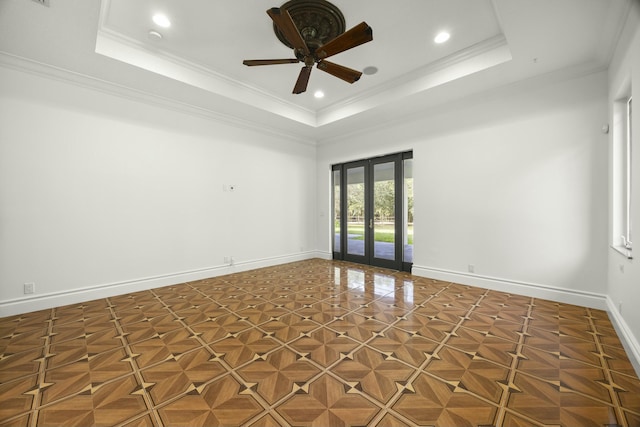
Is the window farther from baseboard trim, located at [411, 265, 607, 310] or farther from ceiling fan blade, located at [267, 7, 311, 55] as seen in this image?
ceiling fan blade, located at [267, 7, 311, 55]

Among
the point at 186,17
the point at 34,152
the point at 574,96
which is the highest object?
the point at 186,17

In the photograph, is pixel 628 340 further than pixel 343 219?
No

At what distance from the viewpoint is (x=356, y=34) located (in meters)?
2.59

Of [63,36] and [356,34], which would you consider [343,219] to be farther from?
[63,36]

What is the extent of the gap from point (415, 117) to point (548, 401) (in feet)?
15.5

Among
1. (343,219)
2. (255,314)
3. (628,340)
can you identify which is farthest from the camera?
(343,219)

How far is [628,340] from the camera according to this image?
2404 mm

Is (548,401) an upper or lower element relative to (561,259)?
lower

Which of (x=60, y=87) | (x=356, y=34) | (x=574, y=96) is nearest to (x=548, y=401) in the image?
(x=356, y=34)

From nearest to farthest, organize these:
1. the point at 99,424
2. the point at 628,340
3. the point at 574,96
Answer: the point at 99,424 → the point at 628,340 → the point at 574,96

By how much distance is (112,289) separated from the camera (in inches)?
155

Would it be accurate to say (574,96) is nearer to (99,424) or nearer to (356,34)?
(356,34)

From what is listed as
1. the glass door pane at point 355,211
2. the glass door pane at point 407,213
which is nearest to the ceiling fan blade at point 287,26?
the glass door pane at point 407,213

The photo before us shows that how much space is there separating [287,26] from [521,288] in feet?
15.7
